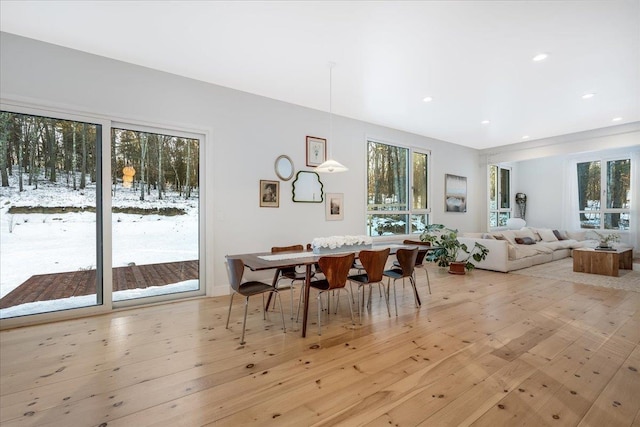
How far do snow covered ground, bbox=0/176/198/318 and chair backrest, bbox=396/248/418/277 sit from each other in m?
2.70

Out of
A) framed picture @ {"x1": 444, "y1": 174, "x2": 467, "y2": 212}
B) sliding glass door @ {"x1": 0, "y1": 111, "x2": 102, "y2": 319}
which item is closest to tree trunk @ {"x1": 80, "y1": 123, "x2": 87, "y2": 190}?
sliding glass door @ {"x1": 0, "y1": 111, "x2": 102, "y2": 319}

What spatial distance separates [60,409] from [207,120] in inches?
132

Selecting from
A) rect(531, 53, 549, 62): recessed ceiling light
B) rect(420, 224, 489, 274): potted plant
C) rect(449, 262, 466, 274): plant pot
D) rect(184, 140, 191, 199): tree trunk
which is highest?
rect(531, 53, 549, 62): recessed ceiling light

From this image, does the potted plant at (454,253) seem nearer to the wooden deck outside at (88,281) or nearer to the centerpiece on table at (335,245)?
the centerpiece on table at (335,245)

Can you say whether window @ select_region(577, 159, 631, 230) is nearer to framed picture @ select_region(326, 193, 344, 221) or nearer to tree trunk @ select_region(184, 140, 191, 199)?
framed picture @ select_region(326, 193, 344, 221)

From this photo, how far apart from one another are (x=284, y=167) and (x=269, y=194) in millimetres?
512

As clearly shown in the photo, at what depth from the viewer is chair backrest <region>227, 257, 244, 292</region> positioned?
9.25 feet

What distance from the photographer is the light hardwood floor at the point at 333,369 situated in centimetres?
178

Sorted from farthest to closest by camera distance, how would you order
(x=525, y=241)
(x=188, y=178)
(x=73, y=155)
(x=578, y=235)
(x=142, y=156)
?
1. (x=578, y=235)
2. (x=525, y=241)
3. (x=188, y=178)
4. (x=142, y=156)
5. (x=73, y=155)

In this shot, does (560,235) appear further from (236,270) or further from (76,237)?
(76,237)

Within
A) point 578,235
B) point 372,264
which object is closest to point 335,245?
point 372,264

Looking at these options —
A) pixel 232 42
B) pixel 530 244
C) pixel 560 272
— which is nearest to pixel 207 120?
pixel 232 42

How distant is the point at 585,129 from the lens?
21.1 feet

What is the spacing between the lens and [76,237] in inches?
134
